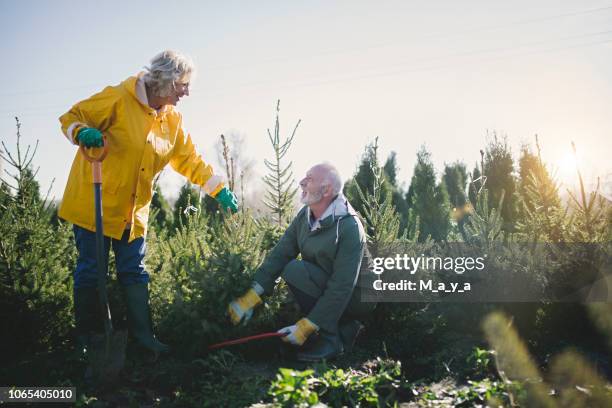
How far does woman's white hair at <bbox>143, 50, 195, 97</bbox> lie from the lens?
10.6 ft

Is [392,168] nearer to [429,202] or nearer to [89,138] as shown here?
[429,202]

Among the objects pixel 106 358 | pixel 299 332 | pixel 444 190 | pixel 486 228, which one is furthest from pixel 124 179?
pixel 444 190

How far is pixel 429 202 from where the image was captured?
29.8 feet

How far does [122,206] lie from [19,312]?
120cm

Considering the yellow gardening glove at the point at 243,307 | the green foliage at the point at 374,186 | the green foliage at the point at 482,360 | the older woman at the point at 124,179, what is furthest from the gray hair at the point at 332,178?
the green foliage at the point at 482,360

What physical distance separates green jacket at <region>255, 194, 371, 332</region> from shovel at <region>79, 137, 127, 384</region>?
3.59 ft

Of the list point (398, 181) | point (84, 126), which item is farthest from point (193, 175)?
point (398, 181)

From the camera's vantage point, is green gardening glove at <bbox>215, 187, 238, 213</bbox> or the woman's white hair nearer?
the woman's white hair

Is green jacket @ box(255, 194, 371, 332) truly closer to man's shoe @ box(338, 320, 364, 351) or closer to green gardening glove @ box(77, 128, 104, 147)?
man's shoe @ box(338, 320, 364, 351)

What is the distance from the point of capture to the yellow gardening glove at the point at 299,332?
327 cm

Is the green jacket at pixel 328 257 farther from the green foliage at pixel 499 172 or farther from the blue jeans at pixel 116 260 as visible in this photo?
Result: the green foliage at pixel 499 172

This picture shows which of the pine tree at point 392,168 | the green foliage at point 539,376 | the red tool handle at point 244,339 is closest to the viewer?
the green foliage at point 539,376

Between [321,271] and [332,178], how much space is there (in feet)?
2.41

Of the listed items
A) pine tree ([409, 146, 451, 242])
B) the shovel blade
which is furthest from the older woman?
pine tree ([409, 146, 451, 242])
